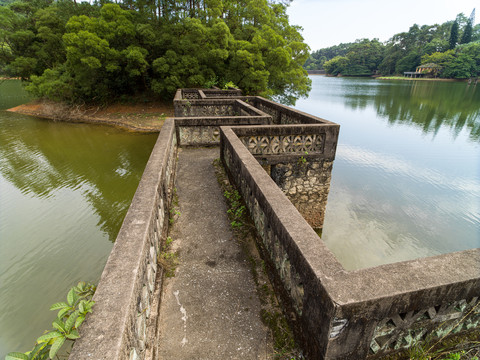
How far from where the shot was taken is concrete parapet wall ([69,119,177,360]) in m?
1.46

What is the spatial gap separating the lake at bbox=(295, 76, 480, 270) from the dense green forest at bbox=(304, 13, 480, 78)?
46749mm

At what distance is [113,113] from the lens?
21656 mm

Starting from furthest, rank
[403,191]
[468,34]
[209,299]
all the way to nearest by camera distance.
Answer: [468,34] → [403,191] → [209,299]

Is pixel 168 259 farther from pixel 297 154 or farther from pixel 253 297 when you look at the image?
pixel 297 154

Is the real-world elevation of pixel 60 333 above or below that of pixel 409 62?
below

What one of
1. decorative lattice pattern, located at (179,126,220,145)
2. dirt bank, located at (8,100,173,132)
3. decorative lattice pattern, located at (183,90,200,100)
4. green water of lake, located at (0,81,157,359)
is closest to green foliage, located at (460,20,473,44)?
dirt bank, located at (8,100,173,132)

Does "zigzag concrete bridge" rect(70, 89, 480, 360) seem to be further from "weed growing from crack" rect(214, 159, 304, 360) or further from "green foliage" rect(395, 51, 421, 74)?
"green foliage" rect(395, 51, 421, 74)

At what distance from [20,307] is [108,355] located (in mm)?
5759

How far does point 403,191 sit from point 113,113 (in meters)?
21.2

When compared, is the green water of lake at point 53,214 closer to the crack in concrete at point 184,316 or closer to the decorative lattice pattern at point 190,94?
the decorative lattice pattern at point 190,94

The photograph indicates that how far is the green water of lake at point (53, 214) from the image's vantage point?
5.51 meters

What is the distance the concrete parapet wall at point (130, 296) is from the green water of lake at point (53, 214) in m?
A: 4.03

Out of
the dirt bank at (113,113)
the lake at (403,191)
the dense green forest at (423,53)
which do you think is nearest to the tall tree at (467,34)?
the dense green forest at (423,53)

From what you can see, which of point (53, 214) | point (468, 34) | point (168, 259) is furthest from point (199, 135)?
point (468, 34)
